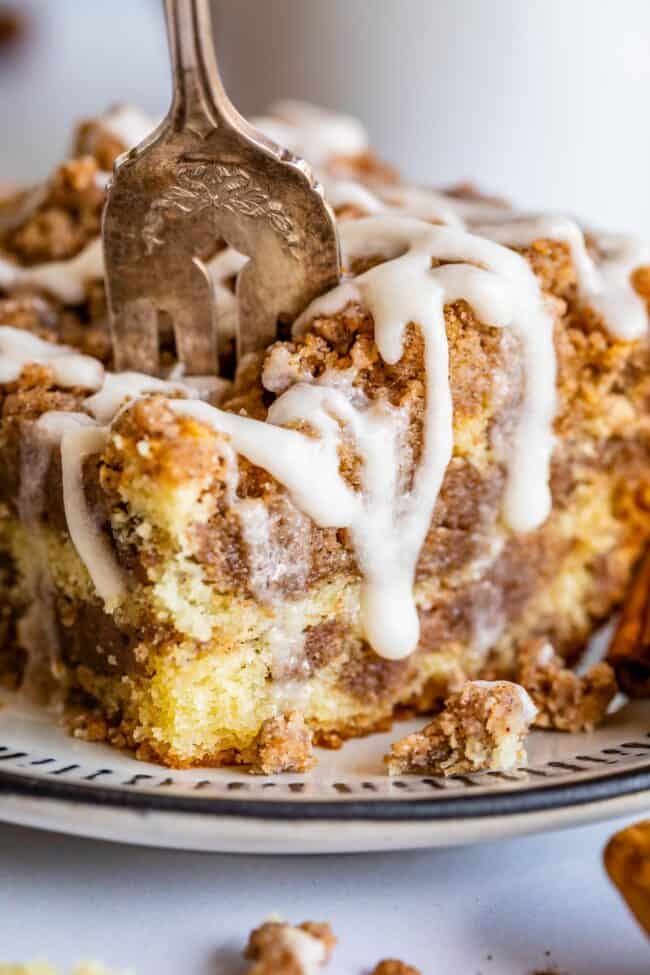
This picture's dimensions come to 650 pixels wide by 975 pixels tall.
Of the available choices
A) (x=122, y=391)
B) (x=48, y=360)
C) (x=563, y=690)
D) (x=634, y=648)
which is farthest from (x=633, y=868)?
(x=48, y=360)

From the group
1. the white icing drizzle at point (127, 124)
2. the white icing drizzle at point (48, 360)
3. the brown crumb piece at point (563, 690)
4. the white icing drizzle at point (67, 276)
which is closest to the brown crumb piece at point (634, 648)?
the brown crumb piece at point (563, 690)

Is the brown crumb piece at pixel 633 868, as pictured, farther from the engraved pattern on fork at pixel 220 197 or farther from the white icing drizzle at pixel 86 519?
the engraved pattern on fork at pixel 220 197

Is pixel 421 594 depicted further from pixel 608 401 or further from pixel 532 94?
pixel 532 94

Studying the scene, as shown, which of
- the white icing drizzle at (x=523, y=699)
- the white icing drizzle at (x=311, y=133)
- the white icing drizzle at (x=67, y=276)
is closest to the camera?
the white icing drizzle at (x=523, y=699)

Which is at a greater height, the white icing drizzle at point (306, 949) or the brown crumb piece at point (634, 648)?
the brown crumb piece at point (634, 648)

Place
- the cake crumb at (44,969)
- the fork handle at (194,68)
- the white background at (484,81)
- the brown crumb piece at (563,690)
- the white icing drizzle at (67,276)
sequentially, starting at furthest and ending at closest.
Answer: the white background at (484,81) → the white icing drizzle at (67,276) → the brown crumb piece at (563,690) → the fork handle at (194,68) → the cake crumb at (44,969)

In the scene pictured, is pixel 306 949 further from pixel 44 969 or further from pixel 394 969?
pixel 44 969

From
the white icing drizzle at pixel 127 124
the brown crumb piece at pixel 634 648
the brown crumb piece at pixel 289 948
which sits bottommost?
the brown crumb piece at pixel 289 948
